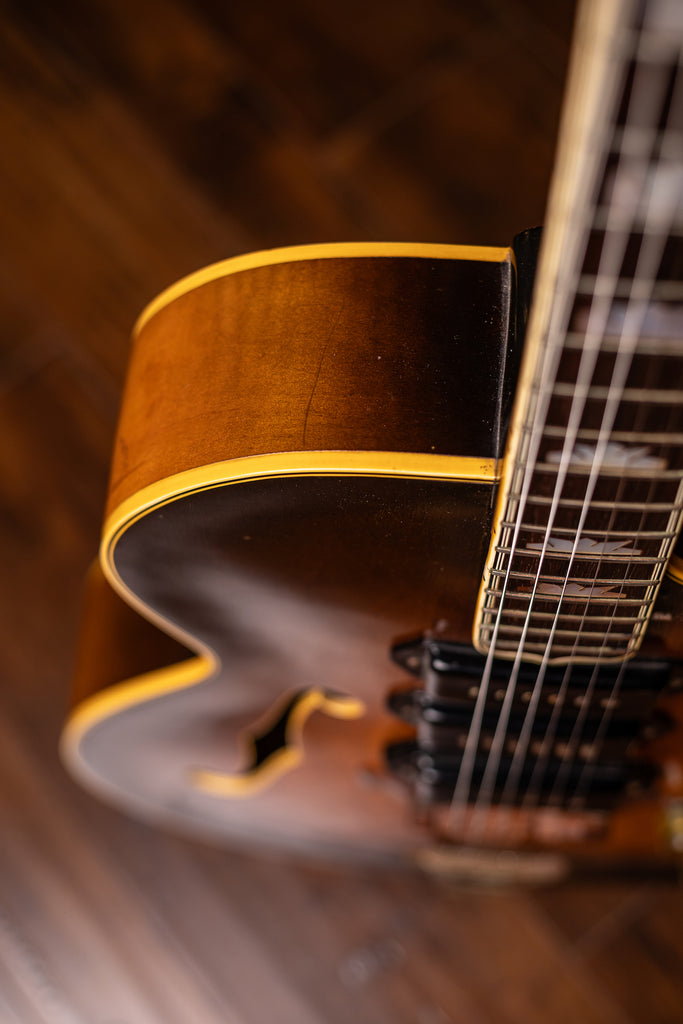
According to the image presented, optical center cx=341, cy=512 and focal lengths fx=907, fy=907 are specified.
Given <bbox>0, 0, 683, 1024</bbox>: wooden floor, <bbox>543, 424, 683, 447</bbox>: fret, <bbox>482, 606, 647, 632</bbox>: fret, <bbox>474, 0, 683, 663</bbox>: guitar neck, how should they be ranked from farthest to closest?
<bbox>0, 0, 683, 1024</bbox>: wooden floor, <bbox>482, 606, 647, 632</bbox>: fret, <bbox>543, 424, 683, 447</bbox>: fret, <bbox>474, 0, 683, 663</bbox>: guitar neck

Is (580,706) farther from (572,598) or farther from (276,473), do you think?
(276,473)

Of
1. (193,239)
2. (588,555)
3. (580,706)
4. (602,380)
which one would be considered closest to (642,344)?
(602,380)

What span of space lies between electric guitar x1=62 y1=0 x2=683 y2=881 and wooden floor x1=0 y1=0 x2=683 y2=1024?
36 cm

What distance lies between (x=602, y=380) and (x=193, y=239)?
811 millimetres

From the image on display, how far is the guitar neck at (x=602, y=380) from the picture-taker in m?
0.25

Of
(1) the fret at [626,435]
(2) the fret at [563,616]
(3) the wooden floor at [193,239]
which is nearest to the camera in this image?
(1) the fret at [626,435]

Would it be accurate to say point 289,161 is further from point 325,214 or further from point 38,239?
point 38,239

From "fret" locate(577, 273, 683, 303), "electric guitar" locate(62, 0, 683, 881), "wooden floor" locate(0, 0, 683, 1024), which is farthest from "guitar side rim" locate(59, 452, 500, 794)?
"wooden floor" locate(0, 0, 683, 1024)

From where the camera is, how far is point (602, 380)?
1.11 feet

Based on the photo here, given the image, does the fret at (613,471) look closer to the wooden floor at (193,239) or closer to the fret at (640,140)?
the fret at (640,140)

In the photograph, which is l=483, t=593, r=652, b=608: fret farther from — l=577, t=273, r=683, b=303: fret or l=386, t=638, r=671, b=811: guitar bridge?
l=577, t=273, r=683, b=303: fret

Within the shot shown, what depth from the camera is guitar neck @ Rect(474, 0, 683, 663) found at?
25 cm

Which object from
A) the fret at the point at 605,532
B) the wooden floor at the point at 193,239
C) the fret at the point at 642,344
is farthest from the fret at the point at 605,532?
the wooden floor at the point at 193,239

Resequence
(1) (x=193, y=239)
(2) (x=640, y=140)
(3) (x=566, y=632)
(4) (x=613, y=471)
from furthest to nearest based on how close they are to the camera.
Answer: (1) (x=193, y=239)
(3) (x=566, y=632)
(4) (x=613, y=471)
(2) (x=640, y=140)
